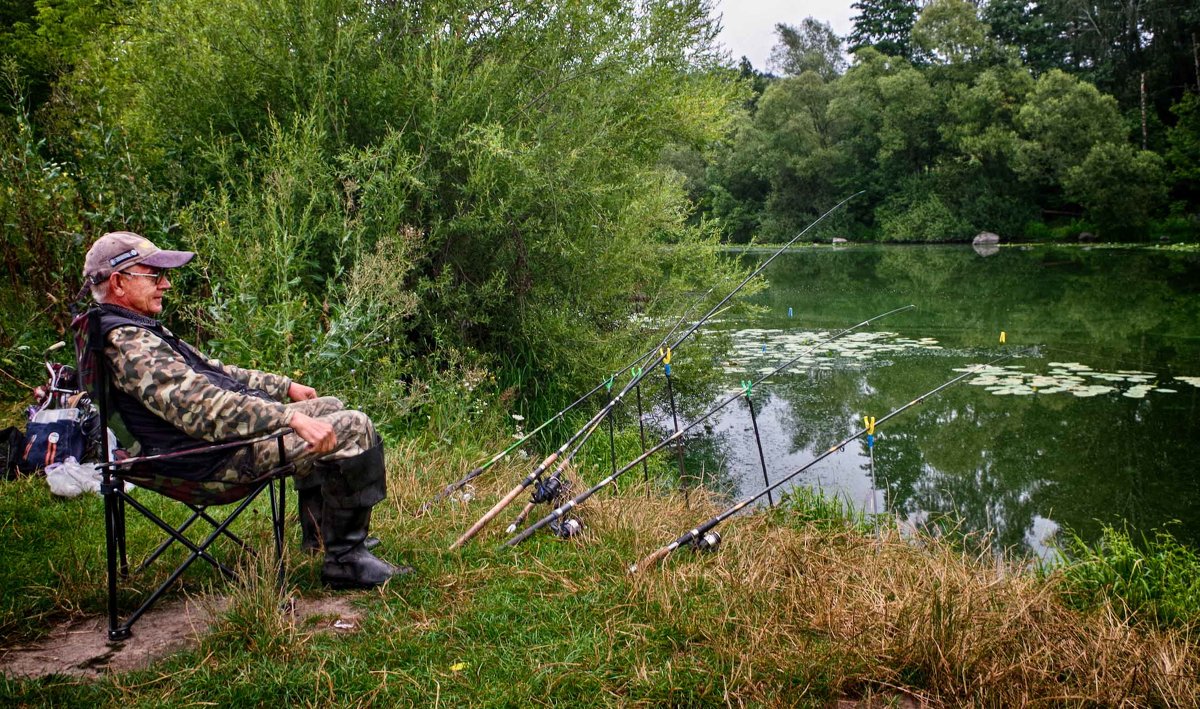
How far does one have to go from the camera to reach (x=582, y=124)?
6867 mm

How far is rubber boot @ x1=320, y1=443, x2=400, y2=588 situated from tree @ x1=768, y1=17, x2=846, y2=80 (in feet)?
173

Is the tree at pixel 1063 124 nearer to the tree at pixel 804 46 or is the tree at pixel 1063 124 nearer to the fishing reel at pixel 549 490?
the tree at pixel 804 46

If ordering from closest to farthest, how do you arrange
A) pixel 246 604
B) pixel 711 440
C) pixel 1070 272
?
pixel 246 604, pixel 711 440, pixel 1070 272

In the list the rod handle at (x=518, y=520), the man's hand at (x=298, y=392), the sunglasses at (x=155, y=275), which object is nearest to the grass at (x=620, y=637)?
the rod handle at (x=518, y=520)

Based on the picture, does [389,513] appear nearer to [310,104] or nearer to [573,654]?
[573,654]

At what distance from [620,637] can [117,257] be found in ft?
6.55

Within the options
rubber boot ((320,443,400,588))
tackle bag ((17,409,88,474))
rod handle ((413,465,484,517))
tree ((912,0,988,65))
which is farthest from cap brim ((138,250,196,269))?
tree ((912,0,988,65))

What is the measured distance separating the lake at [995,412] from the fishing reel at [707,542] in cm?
238

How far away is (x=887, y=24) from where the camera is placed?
50.2 metres

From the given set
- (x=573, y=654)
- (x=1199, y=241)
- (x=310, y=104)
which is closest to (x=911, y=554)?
(x=573, y=654)

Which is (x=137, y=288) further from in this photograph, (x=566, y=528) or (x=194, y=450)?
(x=566, y=528)

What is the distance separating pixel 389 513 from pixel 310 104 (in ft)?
12.1

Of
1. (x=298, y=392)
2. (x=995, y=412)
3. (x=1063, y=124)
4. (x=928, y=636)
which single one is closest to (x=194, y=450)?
(x=298, y=392)

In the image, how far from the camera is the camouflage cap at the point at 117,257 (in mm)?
2551
